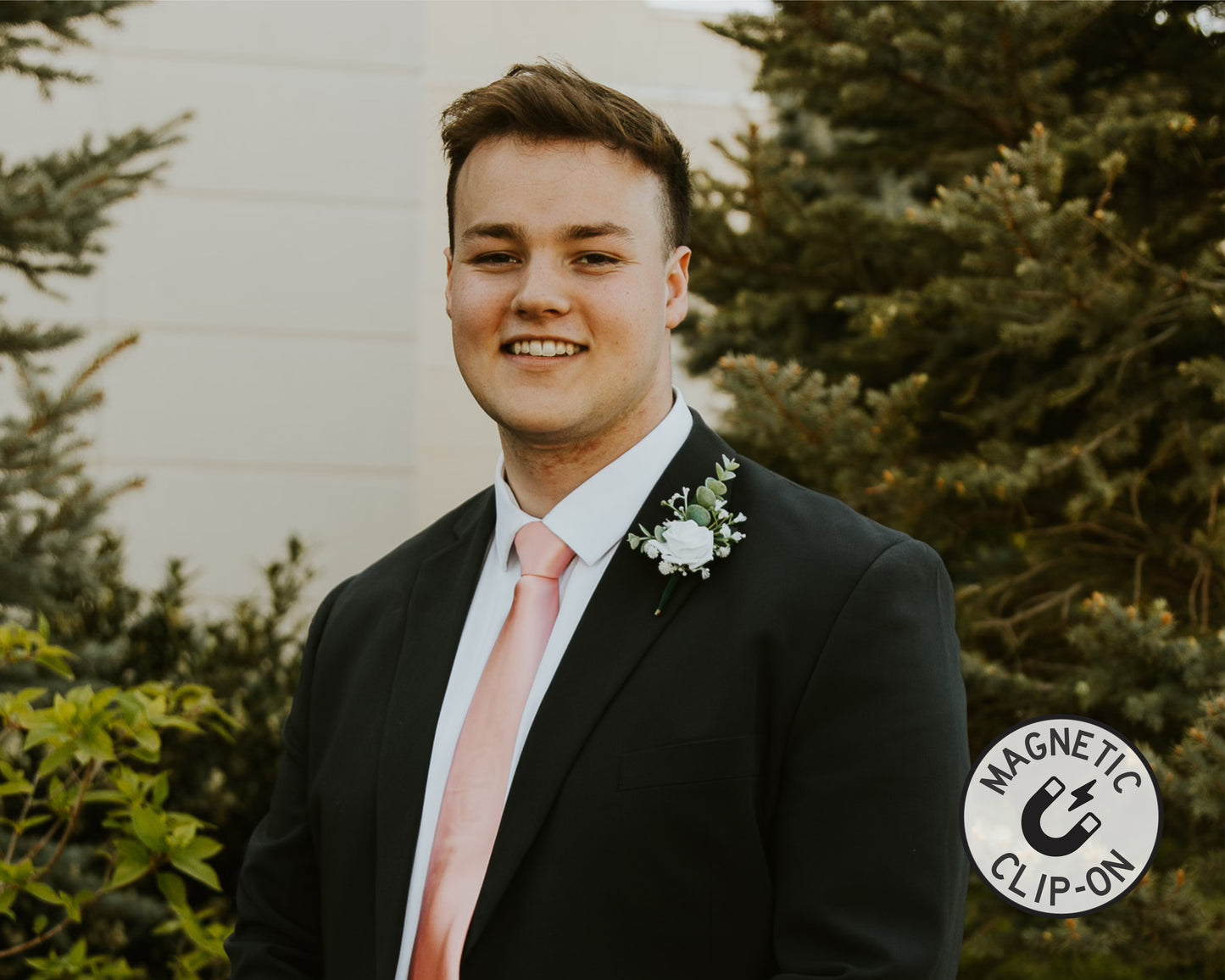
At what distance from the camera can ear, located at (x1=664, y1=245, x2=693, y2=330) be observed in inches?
80.9

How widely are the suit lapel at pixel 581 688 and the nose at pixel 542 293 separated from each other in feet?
1.14

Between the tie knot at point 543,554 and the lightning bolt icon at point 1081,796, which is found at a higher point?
the tie knot at point 543,554

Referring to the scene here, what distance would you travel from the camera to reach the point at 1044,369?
4539 mm

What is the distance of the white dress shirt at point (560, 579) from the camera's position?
1832mm

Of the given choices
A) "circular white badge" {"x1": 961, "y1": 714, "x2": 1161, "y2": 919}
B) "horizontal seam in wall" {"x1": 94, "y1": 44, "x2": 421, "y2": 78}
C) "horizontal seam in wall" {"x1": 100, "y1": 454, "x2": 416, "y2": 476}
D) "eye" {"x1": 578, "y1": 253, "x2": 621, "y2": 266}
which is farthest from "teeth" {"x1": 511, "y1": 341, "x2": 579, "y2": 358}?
"horizontal seam in wall" {"x1": 94, "y1": 44, "x2": 421, "y2": 78}

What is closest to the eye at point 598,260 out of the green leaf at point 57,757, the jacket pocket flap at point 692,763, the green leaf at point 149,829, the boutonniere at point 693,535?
the boutonniere at point 693,535

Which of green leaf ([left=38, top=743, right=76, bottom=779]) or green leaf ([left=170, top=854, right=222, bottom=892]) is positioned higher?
green leaf ([left=38, top=743, right=76, bottom=779])

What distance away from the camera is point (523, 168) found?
1.92 metres

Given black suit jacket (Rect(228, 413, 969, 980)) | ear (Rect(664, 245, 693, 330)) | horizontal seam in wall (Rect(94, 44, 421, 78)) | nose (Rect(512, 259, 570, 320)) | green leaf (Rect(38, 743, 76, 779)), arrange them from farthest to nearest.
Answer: horizontal seam in wall (Rect(94, 44, 421, 78)), green leaf (Rect(38, 743, 76, 779)), ear (Rect(664, 245, 693, 330)), nose (Rect(512, 259, 570, 320)), black suit jacket (Rect(228, 413, 969, 980))

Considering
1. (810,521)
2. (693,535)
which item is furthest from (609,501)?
(810,521)

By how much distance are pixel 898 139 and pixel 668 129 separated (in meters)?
3.43

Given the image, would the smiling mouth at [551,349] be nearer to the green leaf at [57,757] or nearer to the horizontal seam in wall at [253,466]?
the green leaf at [57,757]

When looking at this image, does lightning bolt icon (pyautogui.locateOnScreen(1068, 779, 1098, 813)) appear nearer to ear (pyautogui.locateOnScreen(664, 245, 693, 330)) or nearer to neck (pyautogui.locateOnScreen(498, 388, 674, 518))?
neck (pyautogui.locateOnScreen(498, 388, 674, 518))

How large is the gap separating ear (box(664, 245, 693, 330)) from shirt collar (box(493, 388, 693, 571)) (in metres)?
0.16
